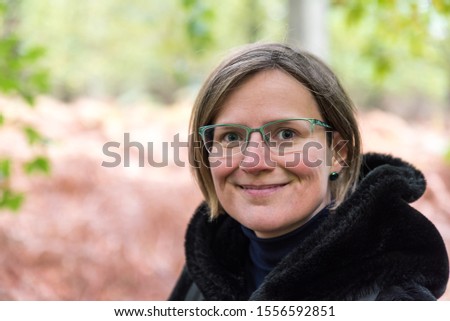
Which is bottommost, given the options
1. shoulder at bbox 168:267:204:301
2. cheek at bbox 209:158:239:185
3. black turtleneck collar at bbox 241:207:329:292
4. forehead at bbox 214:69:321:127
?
shoulder at bbox 168:267:204:301

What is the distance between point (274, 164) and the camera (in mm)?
1821

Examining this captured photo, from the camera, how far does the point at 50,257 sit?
204 inches

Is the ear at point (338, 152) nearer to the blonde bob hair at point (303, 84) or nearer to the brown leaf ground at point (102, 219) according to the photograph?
the blonde bob hair at point (303, 84)

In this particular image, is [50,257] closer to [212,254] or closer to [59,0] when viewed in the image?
[212,254]

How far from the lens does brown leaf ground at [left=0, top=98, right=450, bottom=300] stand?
4.97m

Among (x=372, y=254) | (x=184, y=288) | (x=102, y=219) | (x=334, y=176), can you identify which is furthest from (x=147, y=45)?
(x=372, y=254)

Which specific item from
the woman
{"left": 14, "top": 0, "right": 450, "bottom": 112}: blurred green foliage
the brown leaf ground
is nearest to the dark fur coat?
the woman

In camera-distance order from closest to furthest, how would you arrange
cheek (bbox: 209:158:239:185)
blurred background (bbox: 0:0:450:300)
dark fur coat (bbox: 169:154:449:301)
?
dark fur coat (bbox: 169:154:449:301), cheek (bbox: 209:158:239:185), blurred background (bbox: 0:0:450:300)

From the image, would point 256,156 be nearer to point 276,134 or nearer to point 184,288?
point 276,134

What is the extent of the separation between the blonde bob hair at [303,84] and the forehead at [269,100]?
0.02m

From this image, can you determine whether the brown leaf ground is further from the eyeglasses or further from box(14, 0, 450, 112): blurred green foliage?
box(14, 0, 450, 112): blurred green foliage

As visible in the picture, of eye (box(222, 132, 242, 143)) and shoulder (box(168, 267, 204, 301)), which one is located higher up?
eye (box(222, 132, 242, 143))
